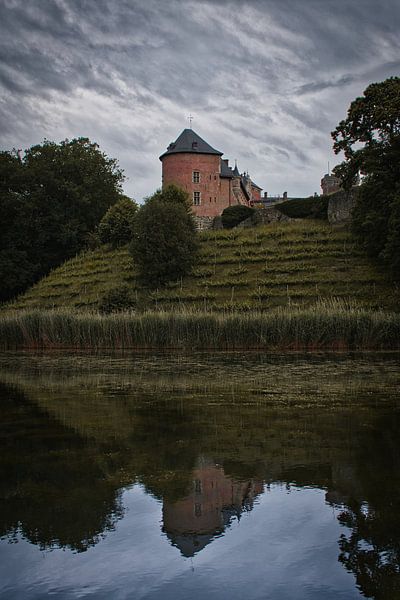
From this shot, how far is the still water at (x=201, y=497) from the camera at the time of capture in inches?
130

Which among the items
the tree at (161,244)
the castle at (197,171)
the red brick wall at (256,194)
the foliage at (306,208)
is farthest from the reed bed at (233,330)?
the red brick wall at (256,194)

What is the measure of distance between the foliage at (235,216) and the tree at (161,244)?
43.5 ft

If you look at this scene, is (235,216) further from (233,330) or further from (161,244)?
(233,330)

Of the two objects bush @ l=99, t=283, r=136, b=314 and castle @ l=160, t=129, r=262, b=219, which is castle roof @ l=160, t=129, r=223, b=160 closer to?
castle @ l=160, t=129, r=262, b=219

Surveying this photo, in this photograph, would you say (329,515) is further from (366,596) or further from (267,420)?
(267,420)

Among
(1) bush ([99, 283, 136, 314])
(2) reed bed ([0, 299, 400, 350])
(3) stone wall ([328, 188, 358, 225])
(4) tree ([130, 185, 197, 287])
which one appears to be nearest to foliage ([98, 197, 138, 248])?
(4) tree ([130, 185, 197, 287])

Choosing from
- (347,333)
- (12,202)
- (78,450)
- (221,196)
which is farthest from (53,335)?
(221,196)

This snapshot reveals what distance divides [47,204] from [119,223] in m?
7.71

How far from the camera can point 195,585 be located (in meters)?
3.22

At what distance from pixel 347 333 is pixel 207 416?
12.4 metres

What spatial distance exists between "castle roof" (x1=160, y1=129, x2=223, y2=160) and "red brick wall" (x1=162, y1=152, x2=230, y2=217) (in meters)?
0.38

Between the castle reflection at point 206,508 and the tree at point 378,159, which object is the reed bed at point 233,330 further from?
the castle reflection at point 206,508

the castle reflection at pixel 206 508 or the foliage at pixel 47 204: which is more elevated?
the foliage at pixel 47 204

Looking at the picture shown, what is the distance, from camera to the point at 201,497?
459 centimetres
